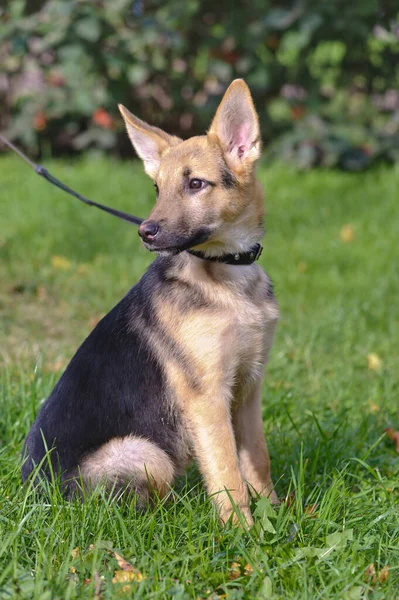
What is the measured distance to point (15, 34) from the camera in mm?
8352

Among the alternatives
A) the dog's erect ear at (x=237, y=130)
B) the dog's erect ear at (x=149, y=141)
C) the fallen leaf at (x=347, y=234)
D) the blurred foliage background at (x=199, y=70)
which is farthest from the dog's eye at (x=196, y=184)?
the blurred foliage background at (x=199, y=70)

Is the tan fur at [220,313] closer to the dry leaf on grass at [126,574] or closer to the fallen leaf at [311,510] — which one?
the fallen leaf at [311,510]

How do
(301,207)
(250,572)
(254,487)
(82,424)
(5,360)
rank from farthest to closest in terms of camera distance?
(301,207), (5,360), (254,487), (82,424), (250,572)

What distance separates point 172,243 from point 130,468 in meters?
0.89

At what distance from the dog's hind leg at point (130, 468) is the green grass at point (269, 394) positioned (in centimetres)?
9

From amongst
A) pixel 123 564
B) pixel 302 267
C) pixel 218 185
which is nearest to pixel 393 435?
pixel 218 185

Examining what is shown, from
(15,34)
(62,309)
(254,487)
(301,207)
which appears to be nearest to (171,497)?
(254,487)

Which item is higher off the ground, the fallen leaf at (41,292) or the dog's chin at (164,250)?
the dog's chin at (164,250)

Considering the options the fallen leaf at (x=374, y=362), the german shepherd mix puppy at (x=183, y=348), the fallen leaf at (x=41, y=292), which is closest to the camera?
the german shepherd mix puppy at (x=183, y=348)

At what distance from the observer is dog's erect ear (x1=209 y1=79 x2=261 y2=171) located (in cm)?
324

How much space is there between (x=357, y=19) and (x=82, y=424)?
656 centimetres

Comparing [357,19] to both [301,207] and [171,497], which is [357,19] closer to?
[301,207]

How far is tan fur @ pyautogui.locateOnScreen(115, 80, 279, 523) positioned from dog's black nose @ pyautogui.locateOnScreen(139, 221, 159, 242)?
0.20 feet

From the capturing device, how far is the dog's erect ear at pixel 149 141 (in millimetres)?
3475
